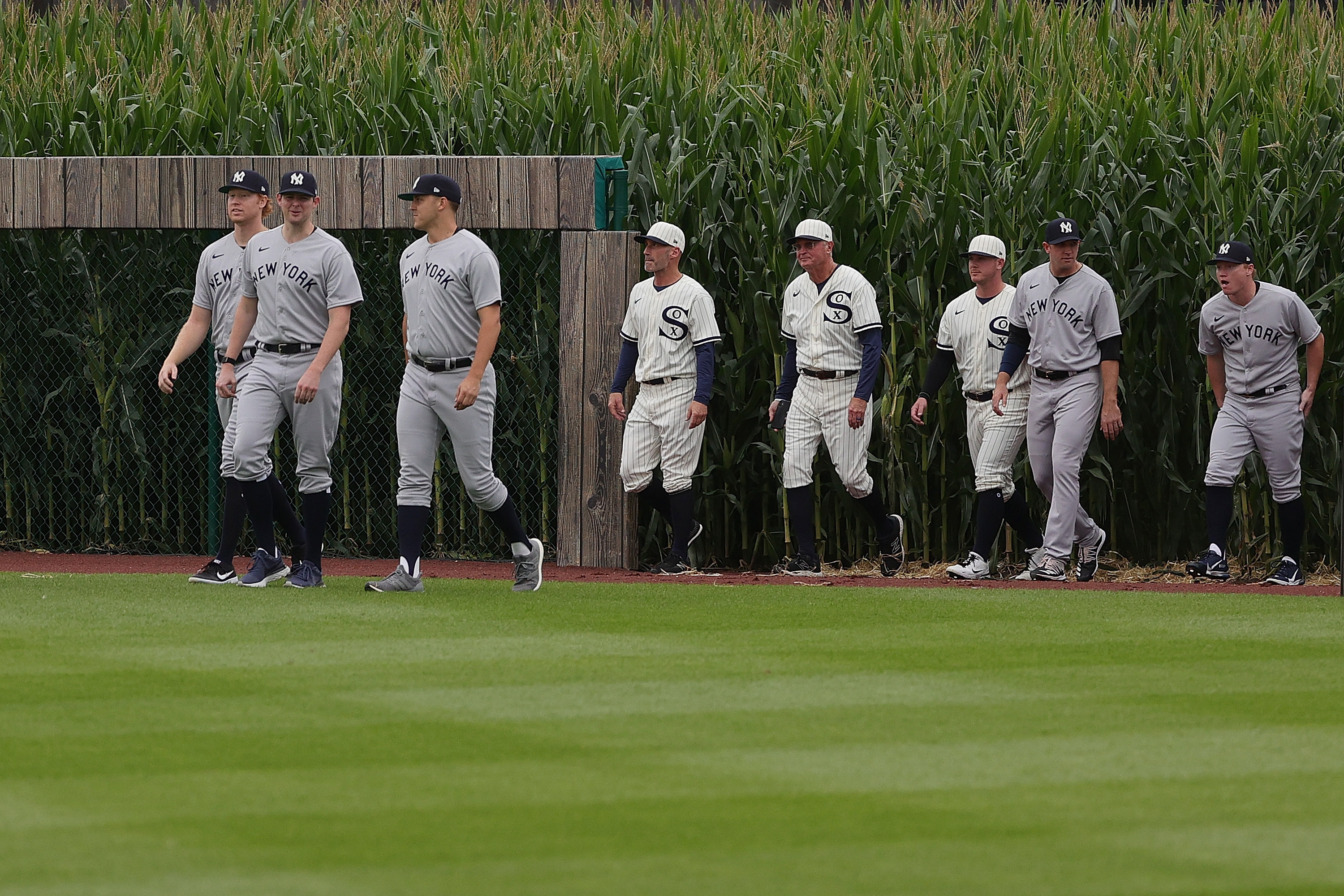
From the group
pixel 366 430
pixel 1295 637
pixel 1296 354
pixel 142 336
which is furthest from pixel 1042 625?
pixel 142 336

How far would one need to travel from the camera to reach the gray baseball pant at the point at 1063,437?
39.4ft

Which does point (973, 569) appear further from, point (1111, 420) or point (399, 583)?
point (399, 583)

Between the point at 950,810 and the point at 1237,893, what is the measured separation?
38.3 inches

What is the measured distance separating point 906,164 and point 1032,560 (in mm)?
2789

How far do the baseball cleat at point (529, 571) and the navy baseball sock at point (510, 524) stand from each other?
4cm

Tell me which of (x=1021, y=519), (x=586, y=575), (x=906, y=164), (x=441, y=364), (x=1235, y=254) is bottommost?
(x=586, y=575)

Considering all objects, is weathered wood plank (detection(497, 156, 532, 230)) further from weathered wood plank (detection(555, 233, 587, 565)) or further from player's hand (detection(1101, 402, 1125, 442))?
player's hand (detection(1101, 402, 1125, 442))

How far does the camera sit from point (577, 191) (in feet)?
43.1

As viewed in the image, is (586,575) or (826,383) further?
(586,575)

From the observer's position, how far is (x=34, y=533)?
14.8 metres

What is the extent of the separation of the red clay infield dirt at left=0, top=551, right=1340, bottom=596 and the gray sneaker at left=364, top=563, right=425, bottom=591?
131cm

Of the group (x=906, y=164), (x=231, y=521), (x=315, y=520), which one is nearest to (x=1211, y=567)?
(x=906, y=164)

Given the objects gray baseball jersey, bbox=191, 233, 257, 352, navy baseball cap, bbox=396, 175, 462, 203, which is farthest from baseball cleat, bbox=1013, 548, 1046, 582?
gray baseball jersey, bbox=191, 233, 257, 352

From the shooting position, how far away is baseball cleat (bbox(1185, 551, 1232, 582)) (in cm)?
1202
